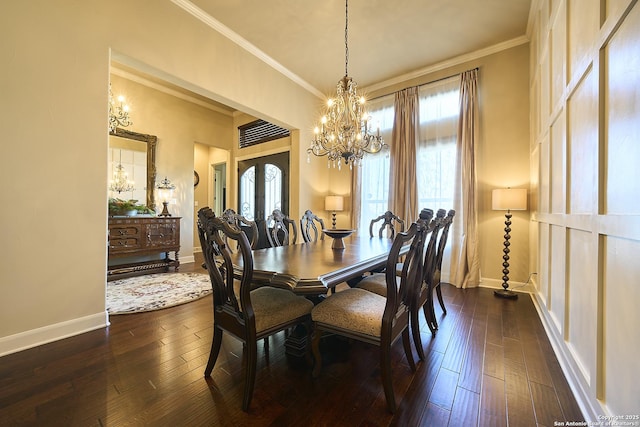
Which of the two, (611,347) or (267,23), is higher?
(267,23)

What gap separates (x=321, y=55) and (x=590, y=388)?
4315 mm

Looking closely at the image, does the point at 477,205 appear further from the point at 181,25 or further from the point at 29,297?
the point at 29,297

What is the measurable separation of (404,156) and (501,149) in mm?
1286

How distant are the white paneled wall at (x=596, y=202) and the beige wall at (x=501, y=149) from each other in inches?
55.4

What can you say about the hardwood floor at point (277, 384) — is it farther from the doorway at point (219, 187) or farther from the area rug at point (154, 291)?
the doorway at point (219, 187)

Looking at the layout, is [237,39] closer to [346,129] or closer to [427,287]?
[346,129]

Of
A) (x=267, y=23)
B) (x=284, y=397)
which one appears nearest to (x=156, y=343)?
(x=284, y=397)

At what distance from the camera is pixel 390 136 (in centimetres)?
434

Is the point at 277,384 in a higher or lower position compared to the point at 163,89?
lower

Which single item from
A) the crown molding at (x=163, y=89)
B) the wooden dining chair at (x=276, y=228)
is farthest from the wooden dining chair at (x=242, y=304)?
the crown molding at (x=163, y=89)

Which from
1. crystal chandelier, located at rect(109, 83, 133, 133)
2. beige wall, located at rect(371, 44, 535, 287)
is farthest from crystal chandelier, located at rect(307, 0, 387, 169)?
crystal chandelier, located at rect(109, 83, 133, 133)

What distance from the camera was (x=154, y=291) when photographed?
326 cm

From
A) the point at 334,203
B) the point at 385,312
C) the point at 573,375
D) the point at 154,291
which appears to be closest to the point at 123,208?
the point at 154,291

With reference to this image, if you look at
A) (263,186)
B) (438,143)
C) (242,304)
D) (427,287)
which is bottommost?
(427,287)
